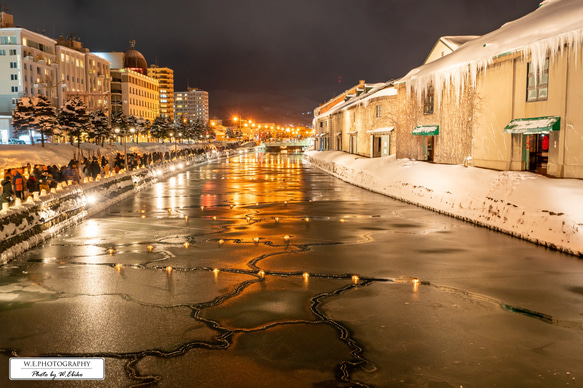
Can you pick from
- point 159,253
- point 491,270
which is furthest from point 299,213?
point 491,270

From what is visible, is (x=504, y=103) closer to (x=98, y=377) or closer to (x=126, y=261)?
(x=126, y=261)

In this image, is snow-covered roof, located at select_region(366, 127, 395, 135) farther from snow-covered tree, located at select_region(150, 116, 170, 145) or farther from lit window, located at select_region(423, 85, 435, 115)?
snow-covered tree, located at select_region(150, 116, 170, 145)

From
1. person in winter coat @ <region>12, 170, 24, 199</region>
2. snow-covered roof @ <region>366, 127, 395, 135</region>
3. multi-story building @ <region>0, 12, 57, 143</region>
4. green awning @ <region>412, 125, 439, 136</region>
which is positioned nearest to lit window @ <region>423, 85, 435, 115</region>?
green awning @ <region>412, 125, 439, 136</region>

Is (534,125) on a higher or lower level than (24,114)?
lower

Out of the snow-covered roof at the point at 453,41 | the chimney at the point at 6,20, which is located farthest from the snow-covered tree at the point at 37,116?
the snow-covered roof at the point at 453,41

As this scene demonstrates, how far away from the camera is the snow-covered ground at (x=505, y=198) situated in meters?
12.0

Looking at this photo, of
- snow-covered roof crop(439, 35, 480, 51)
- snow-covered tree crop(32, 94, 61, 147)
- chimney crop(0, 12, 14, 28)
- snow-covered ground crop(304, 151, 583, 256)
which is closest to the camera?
snow-covered ground crop(304, 151, 583, 256)

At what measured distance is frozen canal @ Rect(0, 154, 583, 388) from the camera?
5598mm

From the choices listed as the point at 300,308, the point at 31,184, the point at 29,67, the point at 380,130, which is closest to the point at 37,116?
the point at 29,67

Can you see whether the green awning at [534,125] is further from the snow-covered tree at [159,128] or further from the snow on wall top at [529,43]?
the snow-covered tree at [159,128]

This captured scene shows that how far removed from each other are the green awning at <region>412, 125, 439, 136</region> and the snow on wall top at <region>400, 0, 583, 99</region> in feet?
9.83

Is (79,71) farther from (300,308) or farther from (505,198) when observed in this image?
(300,308)

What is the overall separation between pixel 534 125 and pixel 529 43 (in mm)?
2941

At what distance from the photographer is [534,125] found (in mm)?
18312
